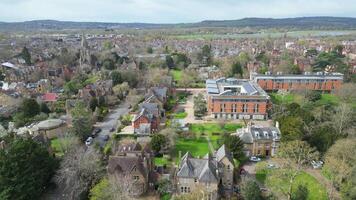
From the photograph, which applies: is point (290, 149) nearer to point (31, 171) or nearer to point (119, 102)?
point (31, 171)

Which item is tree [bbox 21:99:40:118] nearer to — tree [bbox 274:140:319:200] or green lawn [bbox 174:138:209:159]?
green lawn [bbox 174:138:209:159]

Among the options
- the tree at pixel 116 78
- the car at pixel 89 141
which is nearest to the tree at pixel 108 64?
the tree at pixel 116 78

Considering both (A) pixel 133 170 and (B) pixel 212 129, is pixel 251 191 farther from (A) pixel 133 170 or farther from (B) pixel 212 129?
(B) pixel 212 129

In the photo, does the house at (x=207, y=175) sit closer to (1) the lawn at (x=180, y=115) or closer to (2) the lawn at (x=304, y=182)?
(2) the lawn at (x=304, y=182)

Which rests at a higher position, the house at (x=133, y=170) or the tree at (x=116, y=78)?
the tree at (x=116, y=78)

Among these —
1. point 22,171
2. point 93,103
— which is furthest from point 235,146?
point 93,103
